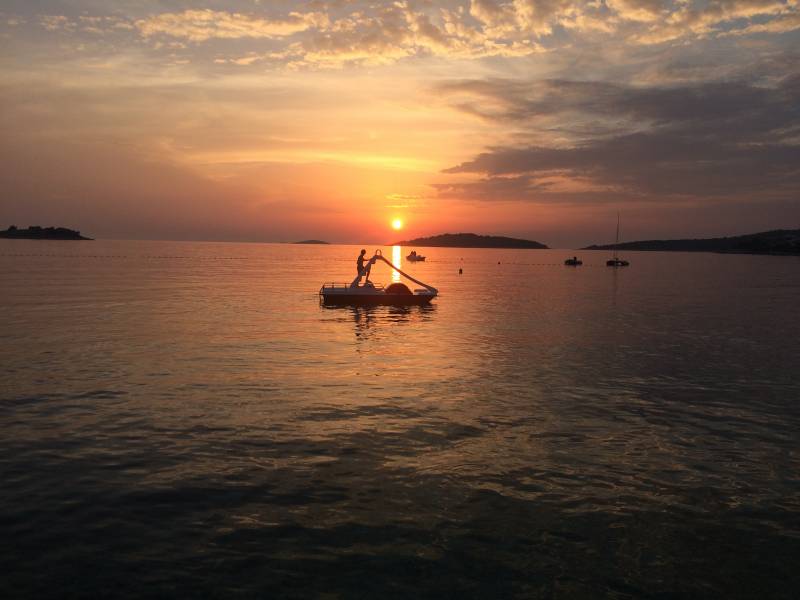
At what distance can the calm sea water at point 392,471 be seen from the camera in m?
10.5

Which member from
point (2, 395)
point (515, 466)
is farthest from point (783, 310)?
point (2, 395)

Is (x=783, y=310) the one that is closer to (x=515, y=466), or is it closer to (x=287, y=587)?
(x=515, y=466)

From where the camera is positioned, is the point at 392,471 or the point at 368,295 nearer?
the point at 392,471

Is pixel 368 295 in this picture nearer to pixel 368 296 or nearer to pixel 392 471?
pixel 368 296

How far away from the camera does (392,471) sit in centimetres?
1520

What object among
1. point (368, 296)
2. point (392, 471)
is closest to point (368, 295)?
point (368, 296)

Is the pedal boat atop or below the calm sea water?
atop

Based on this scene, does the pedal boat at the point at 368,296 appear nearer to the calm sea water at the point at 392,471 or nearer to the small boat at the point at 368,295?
the small boat at the point at 368,295

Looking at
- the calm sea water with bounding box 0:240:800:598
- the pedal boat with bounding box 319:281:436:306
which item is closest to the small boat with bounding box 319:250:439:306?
the pedal boat with bounding box 319:281:436:306

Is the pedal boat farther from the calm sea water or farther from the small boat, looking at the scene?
the calm sea water

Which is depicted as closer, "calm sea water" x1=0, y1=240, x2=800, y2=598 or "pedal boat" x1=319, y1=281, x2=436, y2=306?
"calm sea water" x1=0, y1=240, x2=800, y2=598

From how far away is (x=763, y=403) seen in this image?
2297cm

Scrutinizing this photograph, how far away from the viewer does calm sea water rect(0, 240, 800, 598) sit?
10.5 metres

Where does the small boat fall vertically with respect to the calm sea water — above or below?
above
